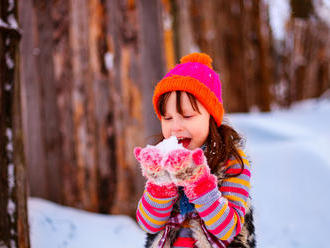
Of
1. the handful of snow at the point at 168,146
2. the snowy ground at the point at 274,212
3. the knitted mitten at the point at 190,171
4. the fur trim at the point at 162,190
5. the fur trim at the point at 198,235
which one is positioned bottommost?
the snowy ground at the point at 274,212

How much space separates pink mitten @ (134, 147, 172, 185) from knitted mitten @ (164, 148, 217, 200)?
2 cm

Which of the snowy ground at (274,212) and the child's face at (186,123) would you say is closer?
the child's face at (186,123)

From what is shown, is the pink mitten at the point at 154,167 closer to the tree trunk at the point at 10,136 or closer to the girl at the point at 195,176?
the girl at the point at 195,176

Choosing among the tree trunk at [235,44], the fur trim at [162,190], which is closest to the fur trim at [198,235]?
the fur trim at [162,190]

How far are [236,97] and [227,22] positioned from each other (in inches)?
89.9

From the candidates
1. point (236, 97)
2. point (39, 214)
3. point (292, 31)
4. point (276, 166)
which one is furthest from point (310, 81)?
point (39, 214)

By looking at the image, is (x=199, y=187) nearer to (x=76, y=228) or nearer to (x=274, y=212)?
(x=76, y=228)

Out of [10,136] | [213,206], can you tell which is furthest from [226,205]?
[10,136]

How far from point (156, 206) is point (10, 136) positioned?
755 mm

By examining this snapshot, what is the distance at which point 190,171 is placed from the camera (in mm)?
926

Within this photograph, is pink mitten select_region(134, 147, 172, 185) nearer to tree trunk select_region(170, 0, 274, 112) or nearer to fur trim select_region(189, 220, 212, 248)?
fur trim select_region(189, 220, 212, 248)

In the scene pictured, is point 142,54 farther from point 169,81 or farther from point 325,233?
point 325,233

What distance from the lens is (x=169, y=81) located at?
112cm

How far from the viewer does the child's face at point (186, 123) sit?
3.60 ft
